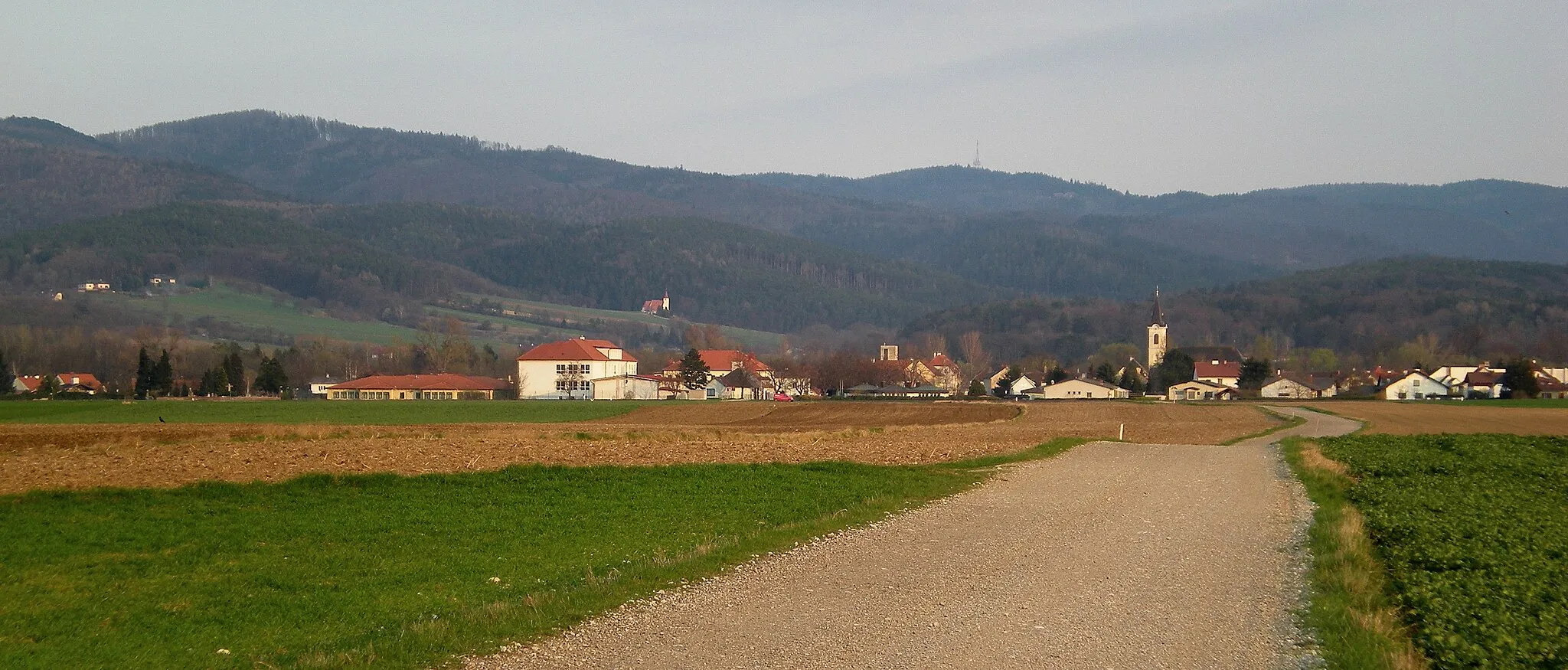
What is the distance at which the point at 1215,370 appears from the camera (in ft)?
518

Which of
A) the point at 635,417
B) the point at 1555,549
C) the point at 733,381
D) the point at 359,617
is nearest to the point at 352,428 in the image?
the point at 635,417

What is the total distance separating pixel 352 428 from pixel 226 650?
38.5 metres

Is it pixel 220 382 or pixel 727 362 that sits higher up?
pixel 727 362

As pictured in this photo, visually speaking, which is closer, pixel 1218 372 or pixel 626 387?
pixel 626 387

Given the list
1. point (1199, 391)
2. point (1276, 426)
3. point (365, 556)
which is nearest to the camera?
point (365, 556)

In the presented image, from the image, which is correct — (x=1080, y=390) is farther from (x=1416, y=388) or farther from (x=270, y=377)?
(x=270, y=377)

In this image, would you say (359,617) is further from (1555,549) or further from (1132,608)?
(1555,549)

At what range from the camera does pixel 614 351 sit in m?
142

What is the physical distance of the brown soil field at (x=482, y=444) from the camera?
2606 centimetres

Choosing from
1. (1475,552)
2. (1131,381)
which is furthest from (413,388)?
(1475,552)

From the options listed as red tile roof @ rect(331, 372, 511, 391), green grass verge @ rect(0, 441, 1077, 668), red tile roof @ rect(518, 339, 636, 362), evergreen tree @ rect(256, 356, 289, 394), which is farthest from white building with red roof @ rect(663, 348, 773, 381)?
green grass verge @ rect(0, 441, 1077, 668)

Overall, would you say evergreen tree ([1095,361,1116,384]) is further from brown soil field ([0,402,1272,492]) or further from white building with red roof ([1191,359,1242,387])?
brown soil field ([0,402,1272,492])

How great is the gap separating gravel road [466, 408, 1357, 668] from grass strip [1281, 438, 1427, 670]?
0.30 meters

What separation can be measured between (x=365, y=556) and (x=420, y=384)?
4736 inches
